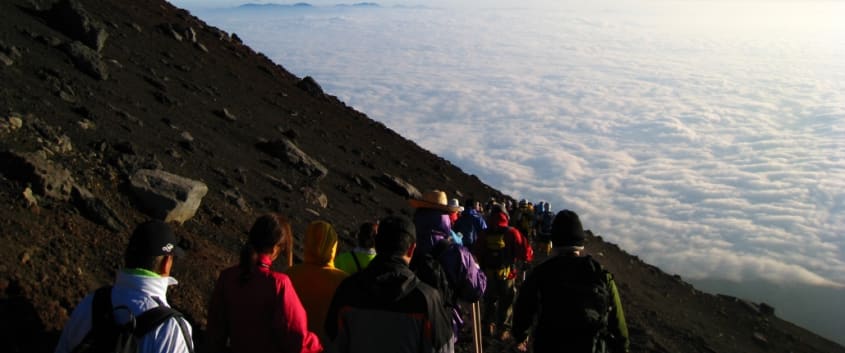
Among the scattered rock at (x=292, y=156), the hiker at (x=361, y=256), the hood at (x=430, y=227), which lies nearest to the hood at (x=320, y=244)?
the hiker at (x=361, y=256)

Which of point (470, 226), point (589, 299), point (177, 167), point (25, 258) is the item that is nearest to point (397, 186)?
point (177, 167)

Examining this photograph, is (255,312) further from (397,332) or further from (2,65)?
(2,65)

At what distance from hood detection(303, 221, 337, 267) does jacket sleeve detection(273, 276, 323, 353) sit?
604 millimetres

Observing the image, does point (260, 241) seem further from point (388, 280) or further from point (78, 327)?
point (78, 327)

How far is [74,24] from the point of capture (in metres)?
20.7

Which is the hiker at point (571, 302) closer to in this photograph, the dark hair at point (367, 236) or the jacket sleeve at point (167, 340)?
the dark hair at point (367, 236)

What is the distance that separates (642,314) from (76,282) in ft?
45.3

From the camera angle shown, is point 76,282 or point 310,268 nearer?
point 310,268

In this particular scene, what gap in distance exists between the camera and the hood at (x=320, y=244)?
16.6 feet

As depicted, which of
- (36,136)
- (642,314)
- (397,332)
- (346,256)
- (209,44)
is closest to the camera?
(397,332)

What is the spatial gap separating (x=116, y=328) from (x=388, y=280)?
138cm

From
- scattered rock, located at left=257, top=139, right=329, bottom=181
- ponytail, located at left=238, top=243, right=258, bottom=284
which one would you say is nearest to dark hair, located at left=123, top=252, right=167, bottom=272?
ponytail, located at left=238, top=243, right=258, bottom=284

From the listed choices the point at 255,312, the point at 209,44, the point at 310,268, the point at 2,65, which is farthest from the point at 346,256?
the point at 209,44

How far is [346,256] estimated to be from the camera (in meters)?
5.45
